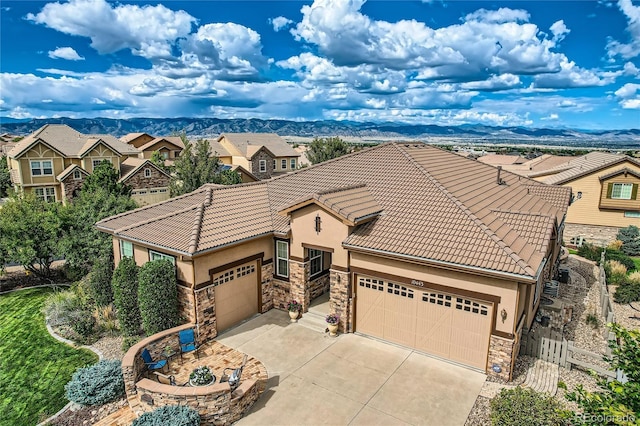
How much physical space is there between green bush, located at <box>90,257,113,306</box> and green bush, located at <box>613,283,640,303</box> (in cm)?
2274

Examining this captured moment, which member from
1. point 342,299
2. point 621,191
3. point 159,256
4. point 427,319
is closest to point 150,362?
point 159,256

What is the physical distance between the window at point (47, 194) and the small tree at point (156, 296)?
3315 cm

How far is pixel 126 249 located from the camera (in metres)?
16.0

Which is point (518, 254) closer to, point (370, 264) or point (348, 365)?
point (370, 264)

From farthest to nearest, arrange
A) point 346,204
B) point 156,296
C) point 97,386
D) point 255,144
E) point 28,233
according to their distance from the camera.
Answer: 1. point 255,144
2. point 28,233
3. point 346,204
4. point 156,296
5. point 97,386

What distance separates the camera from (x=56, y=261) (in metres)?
26.1

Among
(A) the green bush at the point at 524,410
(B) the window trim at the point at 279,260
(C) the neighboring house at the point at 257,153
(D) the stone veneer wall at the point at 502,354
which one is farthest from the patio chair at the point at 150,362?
(C) the neighboring house at the point at 257,153

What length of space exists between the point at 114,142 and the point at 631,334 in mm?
50989

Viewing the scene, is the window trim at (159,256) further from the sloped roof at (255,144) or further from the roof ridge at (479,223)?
the sloped roof at (255,144)

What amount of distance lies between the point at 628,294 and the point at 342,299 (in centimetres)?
1430

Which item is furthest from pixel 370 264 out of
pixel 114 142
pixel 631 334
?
pixel 114 142

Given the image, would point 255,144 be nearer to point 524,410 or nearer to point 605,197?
point 605,197

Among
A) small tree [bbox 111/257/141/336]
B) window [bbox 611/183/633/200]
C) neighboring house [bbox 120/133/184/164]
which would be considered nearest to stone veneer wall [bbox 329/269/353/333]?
small tree [bbox 111/257/141/336]

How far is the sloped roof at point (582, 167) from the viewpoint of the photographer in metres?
31.0
